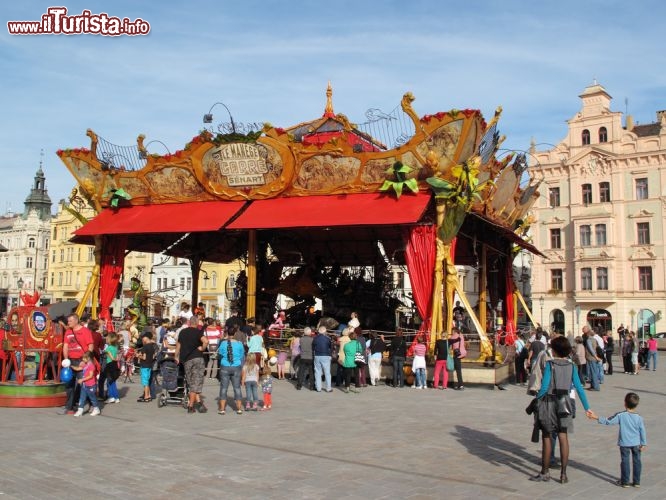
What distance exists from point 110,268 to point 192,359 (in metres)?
10.9

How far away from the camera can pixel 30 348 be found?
1194 centimetres

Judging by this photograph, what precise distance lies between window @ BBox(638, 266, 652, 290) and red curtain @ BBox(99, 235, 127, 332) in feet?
117

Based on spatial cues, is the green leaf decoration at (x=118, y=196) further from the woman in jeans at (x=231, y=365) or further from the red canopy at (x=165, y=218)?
the woman in jeans at (x=231, y=365)

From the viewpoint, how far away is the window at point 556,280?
48.3 meters

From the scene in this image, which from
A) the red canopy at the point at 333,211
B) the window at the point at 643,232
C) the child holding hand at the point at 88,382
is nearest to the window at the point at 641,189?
the window at the point at 643,232

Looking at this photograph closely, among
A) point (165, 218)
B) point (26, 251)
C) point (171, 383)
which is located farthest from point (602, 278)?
point (26, 251)

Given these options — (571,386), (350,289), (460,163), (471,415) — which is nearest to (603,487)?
(571,386)

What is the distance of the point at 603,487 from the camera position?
6.82m

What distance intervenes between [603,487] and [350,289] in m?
16.7

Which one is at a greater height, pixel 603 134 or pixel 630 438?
pixel 603 134

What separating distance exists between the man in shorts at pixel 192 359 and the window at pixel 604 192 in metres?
40.7

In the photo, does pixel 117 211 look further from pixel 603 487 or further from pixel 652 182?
pixel 652 182

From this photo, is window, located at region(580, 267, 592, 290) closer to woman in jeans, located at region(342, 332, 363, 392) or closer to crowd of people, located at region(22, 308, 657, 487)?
crowd of people, located at region(22, 308, 657, 487)

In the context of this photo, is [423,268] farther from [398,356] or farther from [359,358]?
[359,358]
